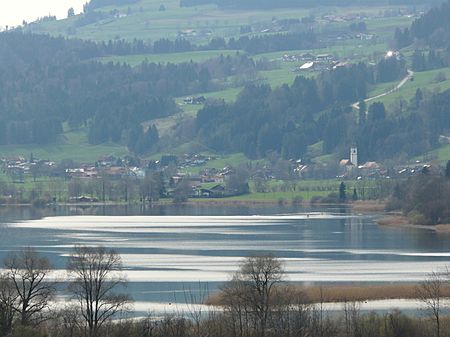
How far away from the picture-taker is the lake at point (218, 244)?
66.2m

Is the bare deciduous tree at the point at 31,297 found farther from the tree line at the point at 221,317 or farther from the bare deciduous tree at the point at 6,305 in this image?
the bare deciduous tree at the point at 6,305

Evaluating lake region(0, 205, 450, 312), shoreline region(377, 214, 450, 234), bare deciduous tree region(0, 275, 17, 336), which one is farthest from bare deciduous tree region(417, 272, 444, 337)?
shoreline region(377, 214, 450, 234)

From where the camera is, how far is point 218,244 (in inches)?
3556

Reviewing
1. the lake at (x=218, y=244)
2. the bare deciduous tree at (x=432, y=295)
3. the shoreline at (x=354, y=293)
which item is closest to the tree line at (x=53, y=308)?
the lake at (x=218, y=244)

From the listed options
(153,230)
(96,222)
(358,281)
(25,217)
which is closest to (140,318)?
(358,281)

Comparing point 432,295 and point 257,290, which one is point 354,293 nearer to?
point 432,295

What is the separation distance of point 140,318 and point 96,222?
7042cm

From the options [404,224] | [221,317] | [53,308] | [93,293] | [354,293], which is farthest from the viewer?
[404,224]

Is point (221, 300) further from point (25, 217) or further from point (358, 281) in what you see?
point (25, 217)

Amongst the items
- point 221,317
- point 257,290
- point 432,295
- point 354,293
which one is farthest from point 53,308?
point 432,295

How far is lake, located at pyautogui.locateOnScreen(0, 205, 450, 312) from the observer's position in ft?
217

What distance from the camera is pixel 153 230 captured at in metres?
108

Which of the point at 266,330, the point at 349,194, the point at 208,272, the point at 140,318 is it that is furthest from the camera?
the point at 349,194

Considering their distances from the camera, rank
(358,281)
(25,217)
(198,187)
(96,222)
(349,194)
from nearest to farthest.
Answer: (358,281)
(96,222)
(25,217)
(349,194)
(198,187)
